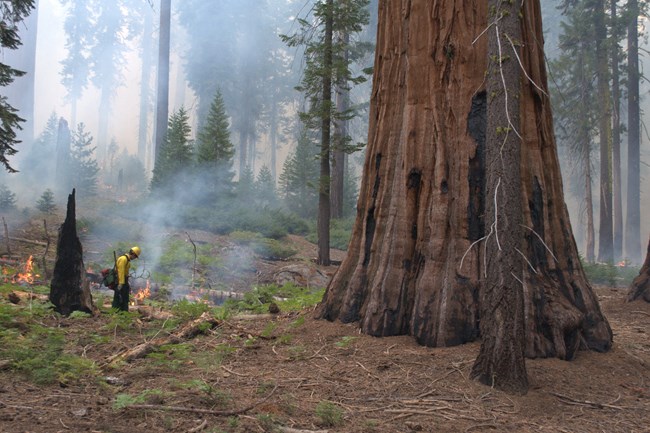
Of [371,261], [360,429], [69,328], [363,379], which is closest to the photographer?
[360,429]

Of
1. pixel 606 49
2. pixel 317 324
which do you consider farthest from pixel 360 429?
pixel 606 49

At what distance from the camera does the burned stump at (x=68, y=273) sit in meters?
7.23

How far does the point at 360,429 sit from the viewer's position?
3.24 meters

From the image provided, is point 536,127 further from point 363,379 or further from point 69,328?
point 69,328

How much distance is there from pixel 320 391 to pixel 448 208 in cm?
230

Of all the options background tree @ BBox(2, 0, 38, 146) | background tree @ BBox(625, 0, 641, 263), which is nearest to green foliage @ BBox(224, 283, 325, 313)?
background tree @ BBox(625, 0, 641, 263)

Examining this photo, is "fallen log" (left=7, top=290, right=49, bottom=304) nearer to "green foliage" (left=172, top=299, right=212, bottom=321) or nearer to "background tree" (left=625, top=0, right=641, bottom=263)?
"green foliage" (left=172, top=299, right=212, bottom=321)

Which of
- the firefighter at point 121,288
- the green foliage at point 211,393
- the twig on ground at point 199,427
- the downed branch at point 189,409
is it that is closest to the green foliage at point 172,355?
the green foliage at point 211,393

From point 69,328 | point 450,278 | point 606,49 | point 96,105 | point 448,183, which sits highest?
point 96,105

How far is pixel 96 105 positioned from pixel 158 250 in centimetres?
5136

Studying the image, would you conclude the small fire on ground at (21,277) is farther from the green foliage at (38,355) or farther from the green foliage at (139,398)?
the green foliage at (139,398)

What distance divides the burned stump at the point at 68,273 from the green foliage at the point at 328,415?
5366 millimetres

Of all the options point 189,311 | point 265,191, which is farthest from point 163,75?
point 189,311

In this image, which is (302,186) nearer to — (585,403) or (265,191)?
(265,191)
